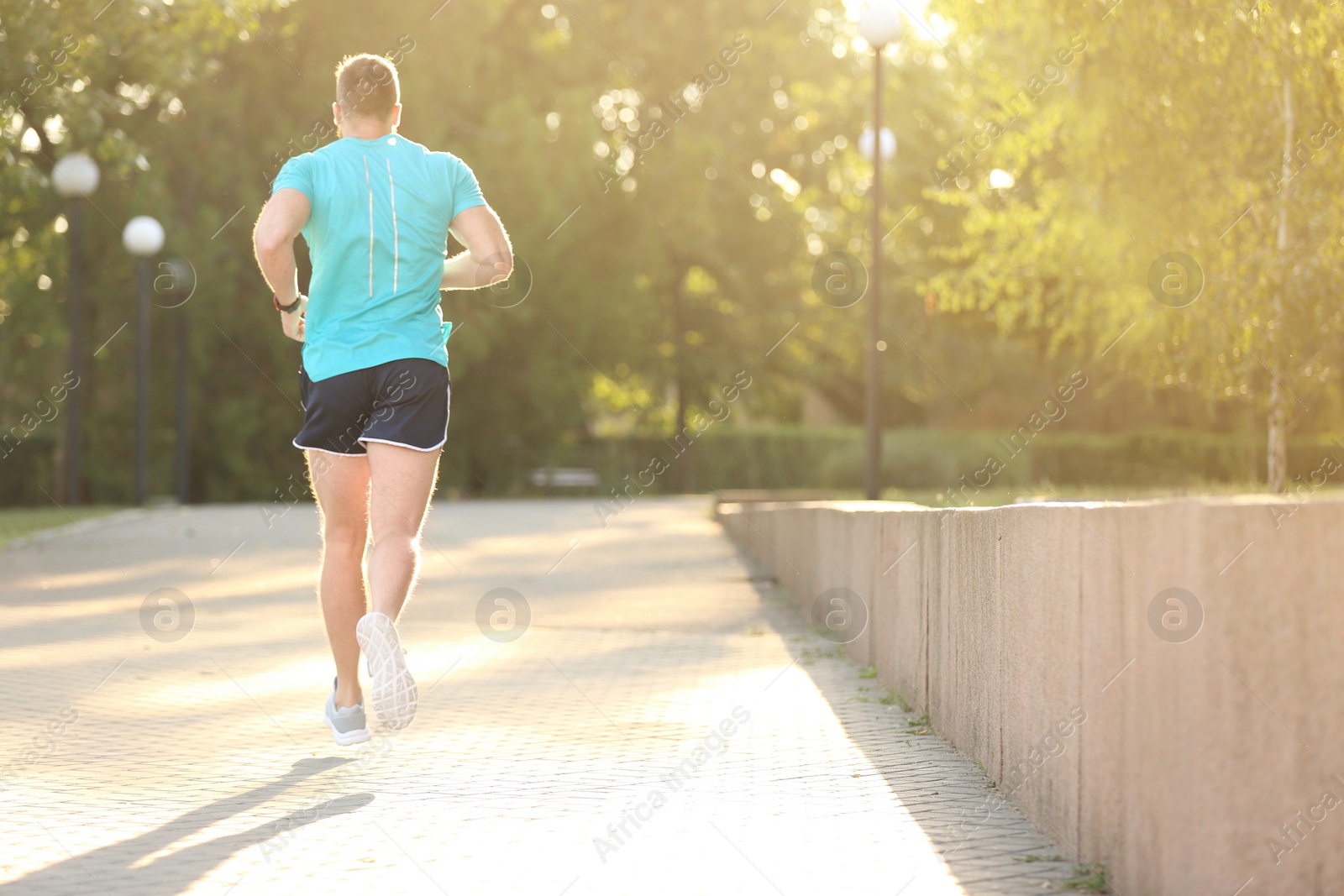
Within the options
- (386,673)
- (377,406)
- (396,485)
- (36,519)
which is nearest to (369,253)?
(377,406)

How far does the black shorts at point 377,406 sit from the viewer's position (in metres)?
4.55

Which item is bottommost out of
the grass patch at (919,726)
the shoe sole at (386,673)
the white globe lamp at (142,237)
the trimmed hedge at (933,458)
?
the trimmed hedge at (933,458)

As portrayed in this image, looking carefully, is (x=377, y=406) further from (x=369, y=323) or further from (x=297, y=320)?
(x=297, y=320)

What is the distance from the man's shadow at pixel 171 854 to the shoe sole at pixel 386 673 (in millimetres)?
244

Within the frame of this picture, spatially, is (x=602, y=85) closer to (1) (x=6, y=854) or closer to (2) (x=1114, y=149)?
(2) (x=1114, y=149)

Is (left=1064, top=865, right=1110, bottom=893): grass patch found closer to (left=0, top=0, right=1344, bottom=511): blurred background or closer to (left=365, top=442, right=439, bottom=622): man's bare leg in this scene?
(left=365, top=442, right=439, bottom=622): man's bare leg

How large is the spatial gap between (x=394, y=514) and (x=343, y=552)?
274mm

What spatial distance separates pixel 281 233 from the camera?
448 cm

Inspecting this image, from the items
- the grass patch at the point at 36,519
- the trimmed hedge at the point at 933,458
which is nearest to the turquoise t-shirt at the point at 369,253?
the grass patch at the point at 36,519

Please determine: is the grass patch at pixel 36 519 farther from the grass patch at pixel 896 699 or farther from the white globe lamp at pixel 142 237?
the grass patch at pixel 896 699

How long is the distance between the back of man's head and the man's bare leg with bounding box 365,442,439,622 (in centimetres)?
105

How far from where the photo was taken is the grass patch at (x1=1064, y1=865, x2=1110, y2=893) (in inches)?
127

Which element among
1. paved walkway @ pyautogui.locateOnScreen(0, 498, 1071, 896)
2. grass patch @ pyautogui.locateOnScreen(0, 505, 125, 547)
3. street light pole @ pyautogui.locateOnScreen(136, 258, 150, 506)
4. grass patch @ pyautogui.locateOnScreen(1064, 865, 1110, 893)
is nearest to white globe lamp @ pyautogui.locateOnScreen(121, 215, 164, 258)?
street light pole @ pyautogui.locateOnScreen(136, 258, 150, 506)

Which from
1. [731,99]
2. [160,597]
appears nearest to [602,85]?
[731,99]
